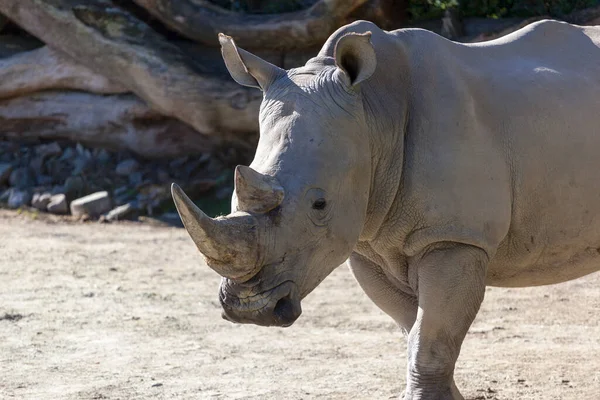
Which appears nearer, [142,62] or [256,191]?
[256,191]

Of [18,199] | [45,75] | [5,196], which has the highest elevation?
[45,75]

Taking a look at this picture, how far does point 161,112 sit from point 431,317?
8.13m

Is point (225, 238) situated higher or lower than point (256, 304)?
higher

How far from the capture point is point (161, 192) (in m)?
12.1

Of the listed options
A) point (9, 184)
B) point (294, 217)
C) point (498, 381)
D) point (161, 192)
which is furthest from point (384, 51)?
point (9, 184)

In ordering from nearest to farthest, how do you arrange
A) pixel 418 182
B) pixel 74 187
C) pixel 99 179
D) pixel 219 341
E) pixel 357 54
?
pixel 357 54
pixel 418 182
pixel 219 341
pixel 74 187
pixel 99 179

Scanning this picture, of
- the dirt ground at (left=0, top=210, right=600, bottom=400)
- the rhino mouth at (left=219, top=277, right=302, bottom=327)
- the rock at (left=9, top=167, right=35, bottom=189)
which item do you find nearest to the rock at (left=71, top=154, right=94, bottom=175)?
the rock at (left=9, top=167, right=35, bottom=189)

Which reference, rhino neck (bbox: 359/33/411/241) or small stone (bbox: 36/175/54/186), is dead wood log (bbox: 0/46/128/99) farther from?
rhino neck (bbox: 359/33/411/241)

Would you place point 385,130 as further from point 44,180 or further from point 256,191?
point 44,180

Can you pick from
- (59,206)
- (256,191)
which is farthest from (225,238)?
(59,206)

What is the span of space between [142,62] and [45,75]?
5.49ft

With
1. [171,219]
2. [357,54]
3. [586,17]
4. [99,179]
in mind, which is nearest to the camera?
[357,54]

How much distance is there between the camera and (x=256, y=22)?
11648 millimetres

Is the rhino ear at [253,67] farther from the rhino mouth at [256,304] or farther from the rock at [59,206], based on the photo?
the rock at [59,206]
